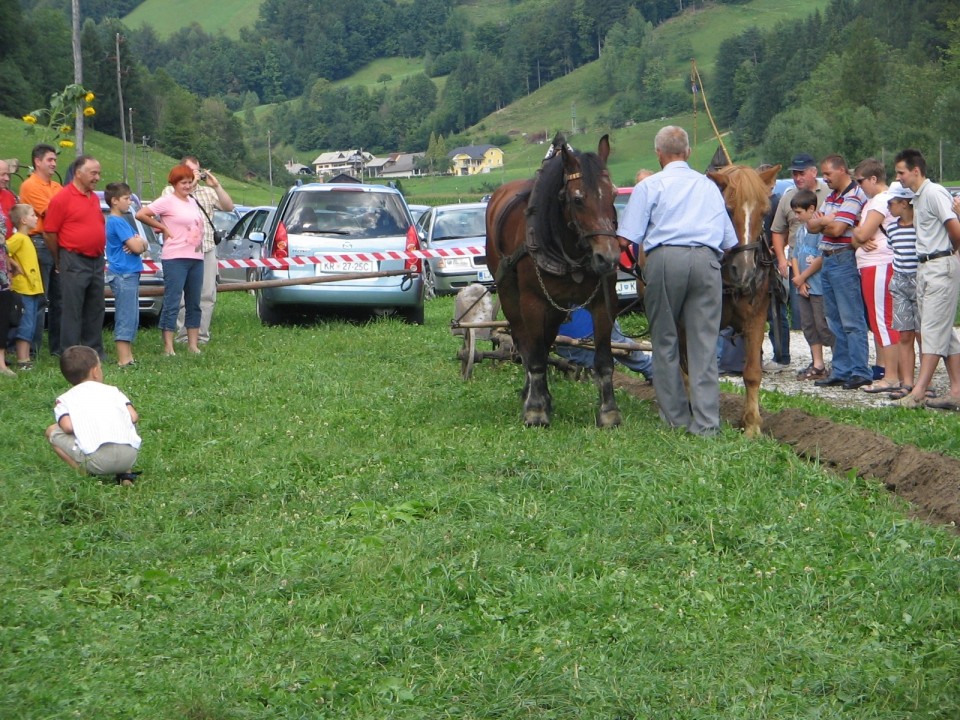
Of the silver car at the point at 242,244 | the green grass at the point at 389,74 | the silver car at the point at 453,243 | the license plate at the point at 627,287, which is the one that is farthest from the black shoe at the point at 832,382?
the green grass at the point at 389,74

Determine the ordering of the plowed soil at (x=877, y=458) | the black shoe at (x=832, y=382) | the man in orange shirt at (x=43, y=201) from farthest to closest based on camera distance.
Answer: the man in orange shirt at (x=43, y=201), the black shoe at (x=832, y=382), the plowed soil at (x=877, y=458)

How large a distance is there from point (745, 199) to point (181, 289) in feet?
24.3

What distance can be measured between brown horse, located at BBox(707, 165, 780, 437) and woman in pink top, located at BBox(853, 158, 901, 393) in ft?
8.41

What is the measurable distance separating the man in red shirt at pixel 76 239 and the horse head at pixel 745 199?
7049 mm

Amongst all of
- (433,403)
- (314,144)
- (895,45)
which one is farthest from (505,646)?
(314,144)

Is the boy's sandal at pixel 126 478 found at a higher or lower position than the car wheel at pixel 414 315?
lower

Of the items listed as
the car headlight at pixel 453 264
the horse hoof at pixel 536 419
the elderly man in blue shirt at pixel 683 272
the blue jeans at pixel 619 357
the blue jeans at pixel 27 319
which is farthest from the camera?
the car headlight at pixel 453 264

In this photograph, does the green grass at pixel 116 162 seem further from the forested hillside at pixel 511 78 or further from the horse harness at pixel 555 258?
the horse harness at pixel 555 258

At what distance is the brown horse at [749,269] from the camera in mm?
8883

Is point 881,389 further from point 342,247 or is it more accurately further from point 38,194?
point 38,194

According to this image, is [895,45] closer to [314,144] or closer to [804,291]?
[314,144]

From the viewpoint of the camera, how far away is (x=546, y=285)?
31.1ft


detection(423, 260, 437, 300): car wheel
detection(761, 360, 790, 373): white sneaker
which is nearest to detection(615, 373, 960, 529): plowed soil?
detection(761, 360, 790, 373): white sneaker

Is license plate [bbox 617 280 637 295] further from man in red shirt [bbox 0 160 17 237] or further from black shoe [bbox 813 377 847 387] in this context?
Answer: man in red shirt [bbox 0 160 17 237]
